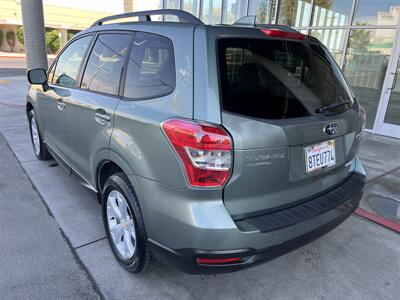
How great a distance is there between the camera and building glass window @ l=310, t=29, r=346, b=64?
7.53m

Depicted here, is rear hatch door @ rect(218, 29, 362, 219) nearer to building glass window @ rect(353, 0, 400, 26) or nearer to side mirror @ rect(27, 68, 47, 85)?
side mirror @ rect(27, 68, 47, 85)

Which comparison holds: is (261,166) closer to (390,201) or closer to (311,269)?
(311,269)

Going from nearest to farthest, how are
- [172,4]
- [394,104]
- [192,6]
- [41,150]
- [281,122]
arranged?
[281,122]
[41,150]
[394,104]
[192,6]
[172,4]

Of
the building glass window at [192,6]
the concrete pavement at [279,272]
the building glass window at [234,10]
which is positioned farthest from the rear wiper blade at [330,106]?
the building glass window at [192,6]

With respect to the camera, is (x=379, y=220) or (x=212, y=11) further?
(x=212, y=11)

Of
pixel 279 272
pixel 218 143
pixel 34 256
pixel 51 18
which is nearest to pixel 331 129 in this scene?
pixel 218 143

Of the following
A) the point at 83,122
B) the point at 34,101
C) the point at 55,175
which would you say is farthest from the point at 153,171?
the point at 34,101

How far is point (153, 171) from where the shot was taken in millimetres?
1990

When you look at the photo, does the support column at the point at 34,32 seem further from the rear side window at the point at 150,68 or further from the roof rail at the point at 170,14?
the rear side window at the point at 150,68

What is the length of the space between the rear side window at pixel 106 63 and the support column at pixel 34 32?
614cm

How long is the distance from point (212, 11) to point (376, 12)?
5.48 metres

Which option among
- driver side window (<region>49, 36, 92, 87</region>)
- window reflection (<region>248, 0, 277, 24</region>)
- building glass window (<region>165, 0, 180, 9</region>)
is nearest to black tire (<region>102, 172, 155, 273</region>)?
driver side window (<region>49, 36, 92, 87</region>)

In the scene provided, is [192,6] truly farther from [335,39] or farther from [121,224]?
[121,224]

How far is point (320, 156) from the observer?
7.19 ft
